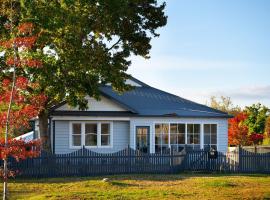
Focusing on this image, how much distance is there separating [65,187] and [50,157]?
13.6ft

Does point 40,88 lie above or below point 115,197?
above

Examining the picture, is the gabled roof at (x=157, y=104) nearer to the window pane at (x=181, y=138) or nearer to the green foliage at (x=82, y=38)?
the window pane at (x=181, y=138)

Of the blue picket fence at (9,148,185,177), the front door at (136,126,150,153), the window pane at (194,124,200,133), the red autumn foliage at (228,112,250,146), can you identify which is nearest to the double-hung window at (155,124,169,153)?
the front door at (136,126,150,153)

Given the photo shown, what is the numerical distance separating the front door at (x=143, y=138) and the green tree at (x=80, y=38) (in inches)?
234

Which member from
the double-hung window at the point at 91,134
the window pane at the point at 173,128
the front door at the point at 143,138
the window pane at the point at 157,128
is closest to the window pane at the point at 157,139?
the window pane at the point at 157,128

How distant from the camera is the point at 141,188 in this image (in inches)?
805

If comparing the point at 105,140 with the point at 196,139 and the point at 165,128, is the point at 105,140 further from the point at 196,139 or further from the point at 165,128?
the point at 196,139

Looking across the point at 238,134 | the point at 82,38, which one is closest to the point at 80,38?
the point at 82,38

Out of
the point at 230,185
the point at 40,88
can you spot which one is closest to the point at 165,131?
the point at 40,88

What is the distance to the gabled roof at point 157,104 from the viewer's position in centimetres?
3475

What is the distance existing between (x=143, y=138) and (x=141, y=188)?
14557mm

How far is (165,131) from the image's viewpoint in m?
35.4

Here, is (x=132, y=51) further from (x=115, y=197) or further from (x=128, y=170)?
(x=115, y=197)

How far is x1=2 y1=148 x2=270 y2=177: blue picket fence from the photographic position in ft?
81.5
